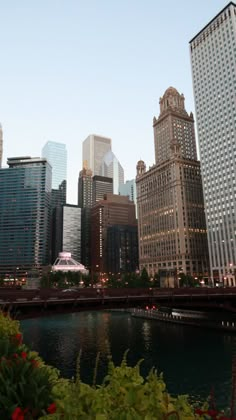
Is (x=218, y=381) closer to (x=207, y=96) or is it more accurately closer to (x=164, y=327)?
(x=164, y=327)

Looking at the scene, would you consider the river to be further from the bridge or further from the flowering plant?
the flowering plant

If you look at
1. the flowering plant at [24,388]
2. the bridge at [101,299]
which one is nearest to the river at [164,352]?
the bridge at [101,299]

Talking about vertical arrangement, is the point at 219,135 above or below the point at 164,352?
above

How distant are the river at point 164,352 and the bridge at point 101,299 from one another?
224 inches

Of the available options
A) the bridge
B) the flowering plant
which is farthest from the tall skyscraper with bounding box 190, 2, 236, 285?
the flowering plant

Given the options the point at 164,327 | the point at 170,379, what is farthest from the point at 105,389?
the point at 164,327

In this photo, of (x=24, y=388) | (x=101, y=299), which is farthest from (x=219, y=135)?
(x=24, y=388)

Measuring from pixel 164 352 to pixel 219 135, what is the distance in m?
148

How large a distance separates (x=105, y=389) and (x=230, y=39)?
206 m

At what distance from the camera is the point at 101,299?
166 feet

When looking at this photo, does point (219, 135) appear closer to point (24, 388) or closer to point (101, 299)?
point (101, 299)

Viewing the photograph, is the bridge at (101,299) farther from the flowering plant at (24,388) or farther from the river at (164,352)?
the flowering plant at (24,388)

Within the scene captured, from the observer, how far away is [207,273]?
199625 mm

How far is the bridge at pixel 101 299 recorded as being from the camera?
1780 inches
